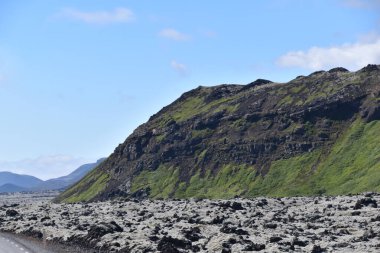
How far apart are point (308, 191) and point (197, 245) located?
118 m

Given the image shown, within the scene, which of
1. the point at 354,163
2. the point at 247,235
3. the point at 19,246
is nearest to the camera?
the point at 247,235

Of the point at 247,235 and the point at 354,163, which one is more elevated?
the point at 354,163

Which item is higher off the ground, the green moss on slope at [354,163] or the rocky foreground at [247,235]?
the green moss on slope at [354,163]

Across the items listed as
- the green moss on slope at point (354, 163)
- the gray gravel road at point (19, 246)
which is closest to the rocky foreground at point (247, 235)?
the gray gravel road at point (19, 246)

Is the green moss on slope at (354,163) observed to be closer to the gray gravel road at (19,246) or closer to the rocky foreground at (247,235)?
the rocky foreground at (247,235)

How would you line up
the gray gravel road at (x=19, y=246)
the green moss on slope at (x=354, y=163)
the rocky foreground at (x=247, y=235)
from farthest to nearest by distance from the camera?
the green moss on slope at (x=354, y=163)
the gray gravel road at (x=19, y=246)
the rocky foreground at (x=247, y=235)

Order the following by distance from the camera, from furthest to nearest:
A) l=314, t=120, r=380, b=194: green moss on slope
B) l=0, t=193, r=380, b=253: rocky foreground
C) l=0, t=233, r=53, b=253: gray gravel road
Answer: l=314, t=120, r=380, b=194: green moss on slope → l=0, t=233, r=53, b=253: gray gravel road → l=0, t=193, r=380, b=253: rocky foreground

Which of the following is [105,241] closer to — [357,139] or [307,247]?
[307,247]

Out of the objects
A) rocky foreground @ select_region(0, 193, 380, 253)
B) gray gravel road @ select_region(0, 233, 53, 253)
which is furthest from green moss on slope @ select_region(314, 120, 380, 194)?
gray gravel road @ select_region(0, 233, 53, 253)

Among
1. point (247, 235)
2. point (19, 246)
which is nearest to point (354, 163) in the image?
point (247, 235)

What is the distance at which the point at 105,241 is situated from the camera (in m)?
48.8

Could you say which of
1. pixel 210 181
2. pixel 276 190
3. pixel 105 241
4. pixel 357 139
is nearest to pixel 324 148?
pixel 357 139

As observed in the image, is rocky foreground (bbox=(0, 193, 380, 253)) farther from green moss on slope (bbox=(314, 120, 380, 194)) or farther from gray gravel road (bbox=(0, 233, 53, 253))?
green moss on slope (bbox=(314, 120, 380, 194))

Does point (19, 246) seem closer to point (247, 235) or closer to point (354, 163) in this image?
point (247, 235)
